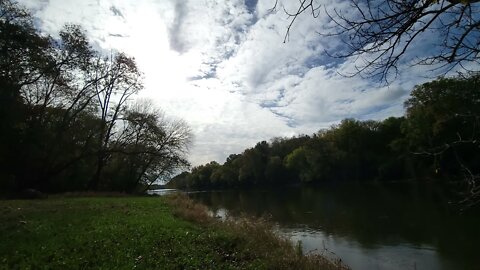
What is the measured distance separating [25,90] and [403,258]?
1172 inches

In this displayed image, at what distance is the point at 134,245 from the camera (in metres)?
10.3

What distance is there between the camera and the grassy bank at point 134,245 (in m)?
8.75

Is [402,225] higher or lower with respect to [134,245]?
higher

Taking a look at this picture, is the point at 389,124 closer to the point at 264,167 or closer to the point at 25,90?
the point at 264,167

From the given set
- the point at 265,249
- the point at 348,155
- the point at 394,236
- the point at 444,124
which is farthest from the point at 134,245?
the point at 348,155

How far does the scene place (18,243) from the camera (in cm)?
987

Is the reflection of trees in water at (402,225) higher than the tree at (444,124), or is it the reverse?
the tree at (444,124)

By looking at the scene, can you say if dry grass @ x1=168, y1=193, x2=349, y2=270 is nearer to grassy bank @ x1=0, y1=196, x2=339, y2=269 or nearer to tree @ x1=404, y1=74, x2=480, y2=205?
grassy bank @ x1=0, y1=196, x2=339, y2=269

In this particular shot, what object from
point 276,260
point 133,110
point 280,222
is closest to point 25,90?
point 133,110

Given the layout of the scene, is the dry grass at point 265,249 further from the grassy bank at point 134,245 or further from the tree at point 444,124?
the tree at point 444,124

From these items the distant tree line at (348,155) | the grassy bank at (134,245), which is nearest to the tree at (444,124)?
the distant tree line at (348,155)

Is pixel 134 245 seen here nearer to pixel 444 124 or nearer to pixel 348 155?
pixel 444 124

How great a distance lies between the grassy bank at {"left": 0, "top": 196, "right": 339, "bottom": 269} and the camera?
344 inches

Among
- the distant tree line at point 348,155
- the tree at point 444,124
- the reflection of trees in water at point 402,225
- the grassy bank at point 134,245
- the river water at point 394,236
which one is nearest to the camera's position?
the tree at point 444,124
